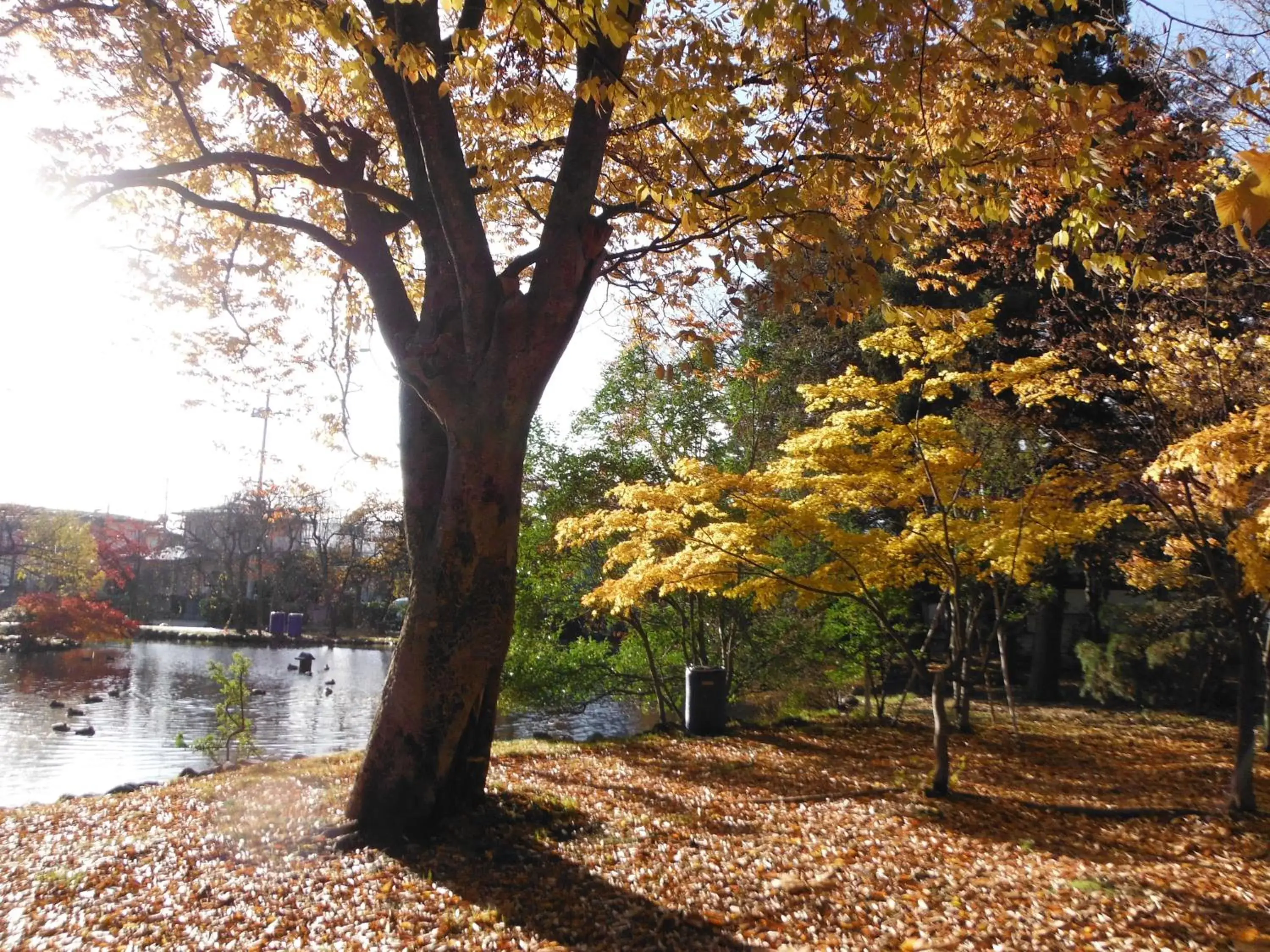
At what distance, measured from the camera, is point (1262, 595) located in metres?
5.44

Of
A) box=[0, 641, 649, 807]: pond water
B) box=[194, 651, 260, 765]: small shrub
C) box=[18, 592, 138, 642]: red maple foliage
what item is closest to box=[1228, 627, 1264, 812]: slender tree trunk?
box=[0, 641, 649, 807]: pond water

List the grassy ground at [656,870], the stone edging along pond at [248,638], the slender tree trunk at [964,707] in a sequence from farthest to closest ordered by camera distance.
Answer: the stone edging along pond at [248,638], the slender tree trunk at [964,707], the grassy ground at [656,870]

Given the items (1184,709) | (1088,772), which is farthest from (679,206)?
(1184,709)

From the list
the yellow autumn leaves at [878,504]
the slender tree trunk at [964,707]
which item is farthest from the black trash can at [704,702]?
the slender tree trunk at [964,707]

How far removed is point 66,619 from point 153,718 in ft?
44.0

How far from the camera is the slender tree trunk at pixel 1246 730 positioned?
5539 mm

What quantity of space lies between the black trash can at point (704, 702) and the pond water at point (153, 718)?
336 cm

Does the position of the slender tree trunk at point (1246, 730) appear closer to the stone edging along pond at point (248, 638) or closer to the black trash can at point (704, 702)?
the black trash can at point (704, 702)

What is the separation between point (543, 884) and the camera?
419 cm

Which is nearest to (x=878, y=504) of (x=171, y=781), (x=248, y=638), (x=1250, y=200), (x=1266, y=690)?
(x=1266, y=690)

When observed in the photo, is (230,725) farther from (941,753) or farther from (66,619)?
(66,619)

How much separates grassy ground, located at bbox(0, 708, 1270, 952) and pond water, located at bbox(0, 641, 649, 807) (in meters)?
5.14

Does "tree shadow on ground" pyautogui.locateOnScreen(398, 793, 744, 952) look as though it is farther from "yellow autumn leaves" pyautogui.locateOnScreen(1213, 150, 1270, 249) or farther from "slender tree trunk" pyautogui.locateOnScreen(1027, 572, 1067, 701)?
"slender tree trunk" pyautogui.locateOnScreen(1027, 572, 1067, 701)

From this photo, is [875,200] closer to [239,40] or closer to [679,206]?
[679,206]
